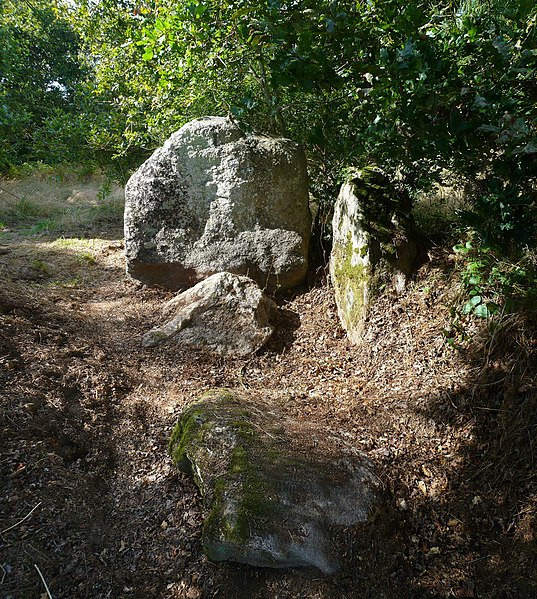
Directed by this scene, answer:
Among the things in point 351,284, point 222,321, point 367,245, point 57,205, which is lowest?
point 222,321

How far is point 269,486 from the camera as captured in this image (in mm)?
2227

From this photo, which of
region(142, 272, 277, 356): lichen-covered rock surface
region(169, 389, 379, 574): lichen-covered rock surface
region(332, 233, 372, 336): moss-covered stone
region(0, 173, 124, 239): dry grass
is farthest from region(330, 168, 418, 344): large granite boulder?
region(0, 173, 124, 239): dry grass

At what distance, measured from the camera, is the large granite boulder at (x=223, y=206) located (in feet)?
15.2

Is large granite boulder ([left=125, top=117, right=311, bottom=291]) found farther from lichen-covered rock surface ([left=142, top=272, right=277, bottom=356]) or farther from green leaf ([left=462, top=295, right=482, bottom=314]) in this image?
green leaf ([left=462, top=295, right=482, bottom=314])

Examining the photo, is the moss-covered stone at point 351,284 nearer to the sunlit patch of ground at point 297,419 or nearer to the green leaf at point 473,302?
the sunlit patch of ground at point 297,419

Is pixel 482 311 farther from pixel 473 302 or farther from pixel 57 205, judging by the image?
pixel 57 205

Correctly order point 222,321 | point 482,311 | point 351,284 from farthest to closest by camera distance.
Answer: point 222,321, point 351,284, point 482,311

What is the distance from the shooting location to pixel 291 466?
7.66ft

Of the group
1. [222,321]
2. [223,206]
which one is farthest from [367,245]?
[223,206]

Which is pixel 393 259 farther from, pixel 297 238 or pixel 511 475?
pixel 511 475

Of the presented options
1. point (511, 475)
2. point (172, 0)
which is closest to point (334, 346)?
point (511, 475)

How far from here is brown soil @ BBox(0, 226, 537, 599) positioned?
2023 millimetres

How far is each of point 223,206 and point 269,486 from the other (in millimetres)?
3177

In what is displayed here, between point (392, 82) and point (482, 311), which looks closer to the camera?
point (392, 82)
